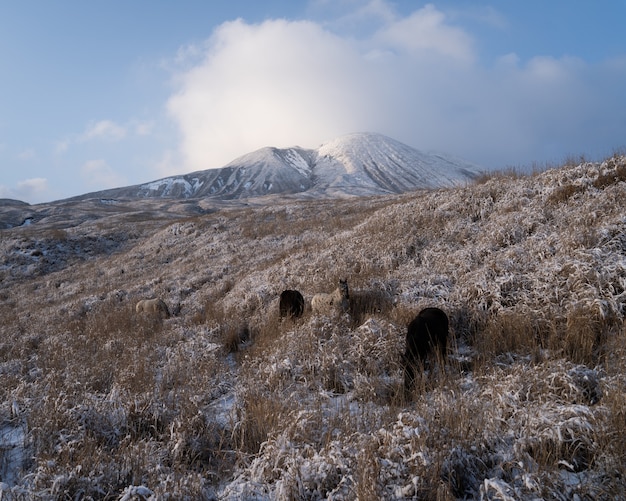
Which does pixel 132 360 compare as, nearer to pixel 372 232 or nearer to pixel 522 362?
pixel 522 362

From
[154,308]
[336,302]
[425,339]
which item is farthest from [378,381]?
[154,308]

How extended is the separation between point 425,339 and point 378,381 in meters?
1.01

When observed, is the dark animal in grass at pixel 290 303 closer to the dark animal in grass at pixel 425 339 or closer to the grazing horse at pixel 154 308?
the dark animal in grass at pixel 425 339

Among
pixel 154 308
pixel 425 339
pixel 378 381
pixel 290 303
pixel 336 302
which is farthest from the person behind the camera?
pixel 154 308

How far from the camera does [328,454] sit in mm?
3254

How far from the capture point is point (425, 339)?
5297mm

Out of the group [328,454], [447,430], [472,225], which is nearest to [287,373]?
[328,454]

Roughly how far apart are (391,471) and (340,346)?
2.94m

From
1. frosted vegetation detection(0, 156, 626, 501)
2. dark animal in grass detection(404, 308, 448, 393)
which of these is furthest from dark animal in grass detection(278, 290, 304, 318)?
dark animal in grass detection(404, 308, 448, 393)

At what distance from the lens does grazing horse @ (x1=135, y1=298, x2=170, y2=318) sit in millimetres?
11906

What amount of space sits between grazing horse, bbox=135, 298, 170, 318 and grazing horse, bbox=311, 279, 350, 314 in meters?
6.12

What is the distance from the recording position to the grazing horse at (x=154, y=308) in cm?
1191

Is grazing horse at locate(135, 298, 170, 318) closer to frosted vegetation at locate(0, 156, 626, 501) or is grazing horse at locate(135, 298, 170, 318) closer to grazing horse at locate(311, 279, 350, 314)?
frosted vegetation at locate(0, 156, 626, 501)

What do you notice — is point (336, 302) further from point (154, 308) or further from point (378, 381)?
point (154, 308)
